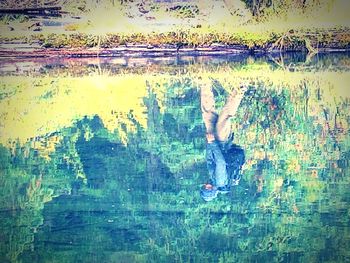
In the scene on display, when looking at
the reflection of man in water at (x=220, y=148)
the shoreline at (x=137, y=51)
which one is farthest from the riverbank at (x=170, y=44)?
the reflection of man in water at (x=220, y=148)

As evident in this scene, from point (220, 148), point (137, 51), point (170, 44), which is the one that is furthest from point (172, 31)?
point (220, 148)

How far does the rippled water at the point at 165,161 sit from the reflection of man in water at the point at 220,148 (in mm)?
29

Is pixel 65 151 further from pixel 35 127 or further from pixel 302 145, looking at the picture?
pixel 302 145

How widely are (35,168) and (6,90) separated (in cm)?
35

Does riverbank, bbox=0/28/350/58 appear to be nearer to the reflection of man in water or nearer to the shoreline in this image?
the shoreline

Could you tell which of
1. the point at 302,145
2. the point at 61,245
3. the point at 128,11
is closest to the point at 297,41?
the point at 302,145

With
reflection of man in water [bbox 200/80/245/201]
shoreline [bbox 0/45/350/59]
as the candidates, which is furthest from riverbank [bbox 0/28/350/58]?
reflection of man in water [bbox 200/80/245/201]

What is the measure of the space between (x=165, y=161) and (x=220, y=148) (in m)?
0.23

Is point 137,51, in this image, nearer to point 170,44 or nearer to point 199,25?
point 170,44

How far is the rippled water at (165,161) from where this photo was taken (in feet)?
6.63

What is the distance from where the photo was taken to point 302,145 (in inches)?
79.6

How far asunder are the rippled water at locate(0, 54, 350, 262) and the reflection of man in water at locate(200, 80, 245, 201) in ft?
0.09

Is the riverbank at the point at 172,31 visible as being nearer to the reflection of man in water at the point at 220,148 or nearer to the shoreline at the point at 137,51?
the shoreline at the point at 137,51

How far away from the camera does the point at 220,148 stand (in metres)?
2.04
